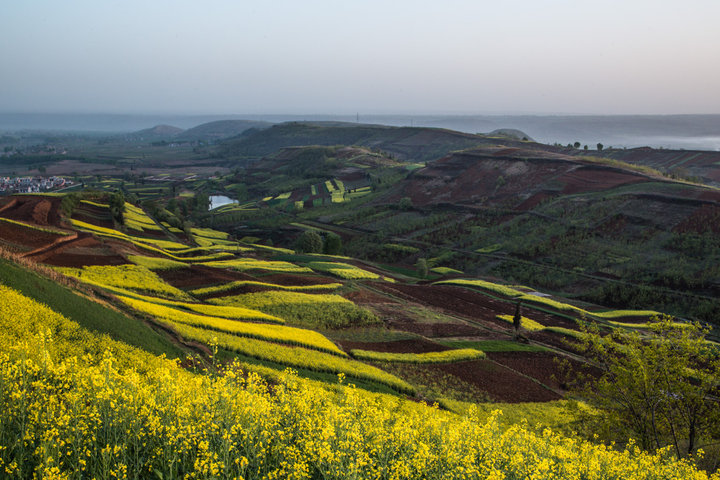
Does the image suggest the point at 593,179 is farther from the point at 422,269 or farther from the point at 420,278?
the point at 420,278

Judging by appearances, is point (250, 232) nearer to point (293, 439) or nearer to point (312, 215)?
point (312, 215)

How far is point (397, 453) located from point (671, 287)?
80.1m

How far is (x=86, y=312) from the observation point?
87.5ft

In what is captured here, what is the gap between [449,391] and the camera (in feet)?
110

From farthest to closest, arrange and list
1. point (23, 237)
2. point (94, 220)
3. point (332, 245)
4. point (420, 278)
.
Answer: point (332, 245)
point (420, 278)
point (94, 220)
point (23, 237)

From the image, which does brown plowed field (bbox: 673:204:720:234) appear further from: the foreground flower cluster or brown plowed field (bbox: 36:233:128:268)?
brown plowed field (bbox: 36:233:128:268)

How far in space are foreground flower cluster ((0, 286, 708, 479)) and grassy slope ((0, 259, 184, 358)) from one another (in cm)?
1278

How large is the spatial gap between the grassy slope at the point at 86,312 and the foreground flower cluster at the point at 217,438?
12.8 m

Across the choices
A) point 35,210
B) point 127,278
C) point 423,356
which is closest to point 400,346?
point 423,356

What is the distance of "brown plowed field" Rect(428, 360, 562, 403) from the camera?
3500cm

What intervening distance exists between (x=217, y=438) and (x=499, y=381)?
30.6 meters

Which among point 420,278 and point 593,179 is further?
point 593,179

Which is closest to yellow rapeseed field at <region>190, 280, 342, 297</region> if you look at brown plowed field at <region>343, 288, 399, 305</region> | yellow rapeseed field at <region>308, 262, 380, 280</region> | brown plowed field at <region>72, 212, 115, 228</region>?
brown plowed field at <region>343, 288, 399, 305</region>

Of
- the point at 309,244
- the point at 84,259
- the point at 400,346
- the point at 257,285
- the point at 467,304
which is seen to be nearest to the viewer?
the point at 400,346
